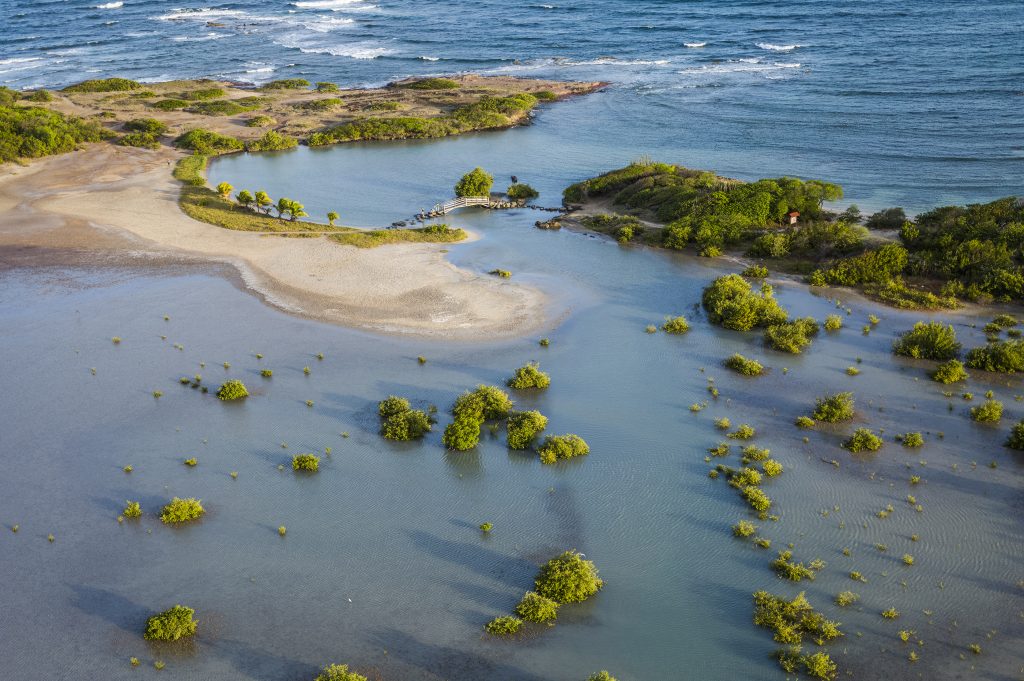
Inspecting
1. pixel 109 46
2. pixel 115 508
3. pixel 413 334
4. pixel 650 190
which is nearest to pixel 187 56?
pixel 109 46

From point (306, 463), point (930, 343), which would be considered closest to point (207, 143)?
point (306, 463)

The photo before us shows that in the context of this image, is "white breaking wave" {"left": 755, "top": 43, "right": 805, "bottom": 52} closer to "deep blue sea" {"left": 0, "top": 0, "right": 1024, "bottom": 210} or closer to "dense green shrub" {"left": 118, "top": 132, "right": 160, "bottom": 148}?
"deep blue sea" {"left": 0, "top": 0, "right": 1024, "bottom": 210}

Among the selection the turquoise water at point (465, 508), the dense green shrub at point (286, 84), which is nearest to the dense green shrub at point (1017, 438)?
the turquoise water at point (465, 508)

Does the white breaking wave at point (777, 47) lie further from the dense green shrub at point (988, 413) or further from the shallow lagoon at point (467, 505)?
the dense green shrub at point (988, 413)

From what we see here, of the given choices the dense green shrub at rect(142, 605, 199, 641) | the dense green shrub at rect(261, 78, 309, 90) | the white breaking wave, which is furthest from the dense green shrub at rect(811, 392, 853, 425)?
the dense green shrub at rect(261, 78, 309, 90)

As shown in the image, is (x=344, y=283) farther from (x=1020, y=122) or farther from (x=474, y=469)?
(x=1020, y=122)

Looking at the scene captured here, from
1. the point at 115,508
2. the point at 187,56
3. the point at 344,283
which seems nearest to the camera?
the point at 115,508

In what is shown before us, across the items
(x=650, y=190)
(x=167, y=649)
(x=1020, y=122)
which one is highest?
(x=1020, y=122)
